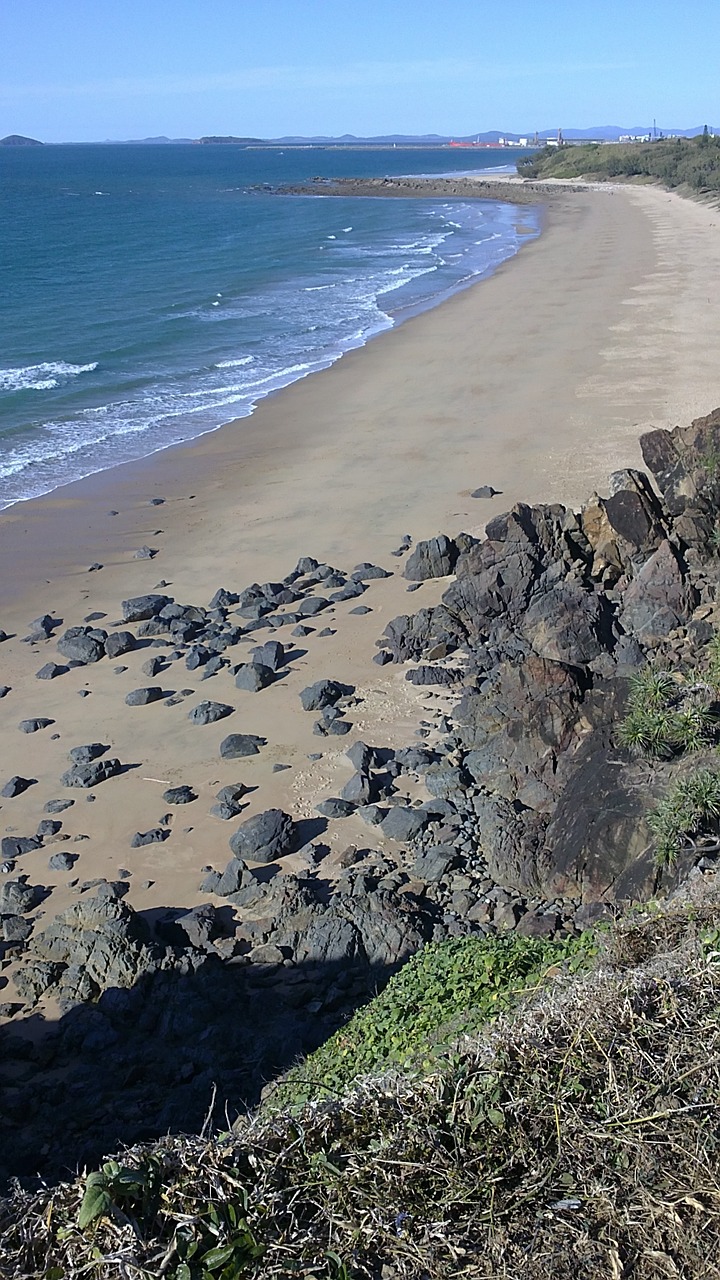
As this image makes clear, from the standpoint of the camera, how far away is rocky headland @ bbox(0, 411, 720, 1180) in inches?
314

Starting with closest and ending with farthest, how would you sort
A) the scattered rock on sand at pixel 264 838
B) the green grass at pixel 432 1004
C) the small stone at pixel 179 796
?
the green grass at pixel 432 1004 < the scattered rock on sand at pixel 264 838 < the small stone at pixel 179 796

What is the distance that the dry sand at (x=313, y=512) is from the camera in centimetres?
1140

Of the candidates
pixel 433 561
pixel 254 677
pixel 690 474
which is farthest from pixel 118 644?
pixel 690 474

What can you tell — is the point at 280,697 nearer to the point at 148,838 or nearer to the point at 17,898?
the point at 148,838

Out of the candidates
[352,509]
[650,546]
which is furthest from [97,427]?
[650,546]

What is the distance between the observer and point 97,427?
86.7ft

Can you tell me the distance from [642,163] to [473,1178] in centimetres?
12313

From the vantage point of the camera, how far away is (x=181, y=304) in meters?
41.9

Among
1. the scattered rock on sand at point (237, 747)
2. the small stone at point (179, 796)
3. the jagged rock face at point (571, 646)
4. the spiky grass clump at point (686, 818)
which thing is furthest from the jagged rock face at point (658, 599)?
the small stone at point (179, 796)

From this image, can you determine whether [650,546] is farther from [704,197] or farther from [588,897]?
[704,197]

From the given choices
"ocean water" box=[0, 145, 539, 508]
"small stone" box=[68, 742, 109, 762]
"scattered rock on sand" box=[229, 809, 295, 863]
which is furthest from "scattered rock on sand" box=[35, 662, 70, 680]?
"ocean water" box=[0, 145, 539, 508]

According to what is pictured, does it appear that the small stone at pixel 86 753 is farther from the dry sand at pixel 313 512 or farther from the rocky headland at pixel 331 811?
the dry sand at pixel 313 512

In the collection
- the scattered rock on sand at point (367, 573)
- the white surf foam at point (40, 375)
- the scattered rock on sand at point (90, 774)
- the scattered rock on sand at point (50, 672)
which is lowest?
the scattered rock on sand at point (90, 774)

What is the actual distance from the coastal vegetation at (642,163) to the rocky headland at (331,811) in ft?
245
